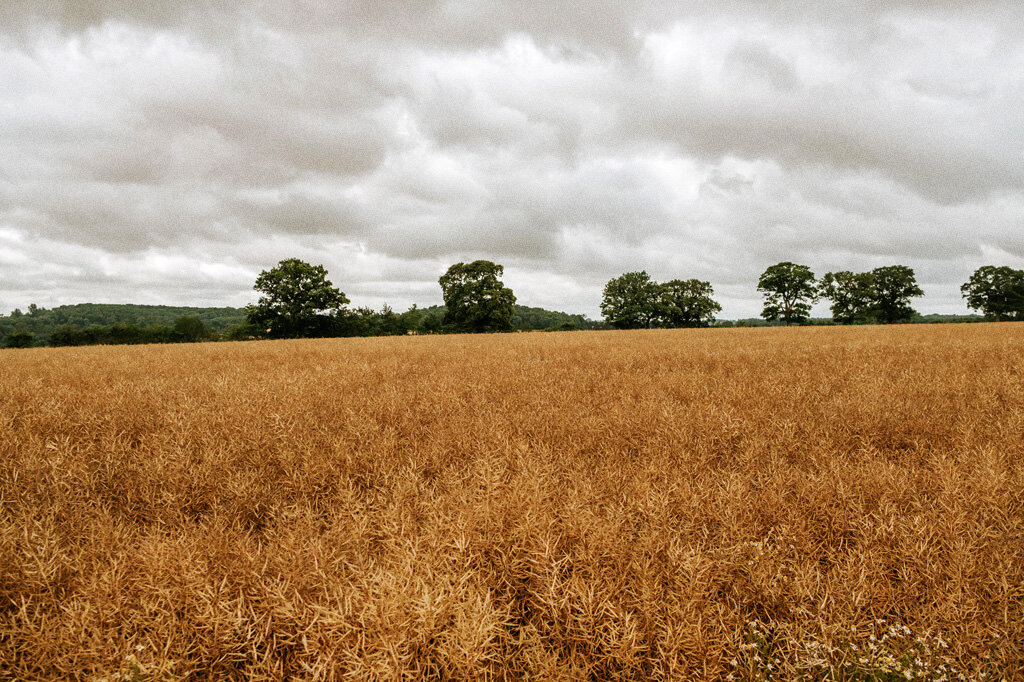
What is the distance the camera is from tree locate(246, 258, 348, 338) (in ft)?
171

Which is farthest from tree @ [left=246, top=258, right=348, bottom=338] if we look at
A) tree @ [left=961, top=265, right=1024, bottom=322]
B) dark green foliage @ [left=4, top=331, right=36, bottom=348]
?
tree @ [left=961, top=265, right=1024, bottom=322]

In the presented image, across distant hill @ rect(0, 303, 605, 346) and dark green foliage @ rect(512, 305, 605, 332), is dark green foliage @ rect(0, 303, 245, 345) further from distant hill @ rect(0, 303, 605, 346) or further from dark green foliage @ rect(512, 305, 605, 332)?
dark green foliage @ rect(512, 305, 605, 332)

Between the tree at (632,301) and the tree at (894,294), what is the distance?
38.7 metres

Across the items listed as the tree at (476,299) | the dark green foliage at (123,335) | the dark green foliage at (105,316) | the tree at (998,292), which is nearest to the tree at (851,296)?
the tree at (998,292)

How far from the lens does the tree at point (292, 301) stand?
2051 inches

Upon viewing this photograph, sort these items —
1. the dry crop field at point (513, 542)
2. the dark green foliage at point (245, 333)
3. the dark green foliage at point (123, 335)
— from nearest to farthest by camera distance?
the dry crop field at point (513, 542)
the dark green foliage at point (123, 335)
the dark green foliage at point (245, 333)

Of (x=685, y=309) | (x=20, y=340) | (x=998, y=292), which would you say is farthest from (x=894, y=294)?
(x=20, y=340)

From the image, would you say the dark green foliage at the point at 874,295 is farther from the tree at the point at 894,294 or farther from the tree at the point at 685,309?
the tree at the point at 685,309

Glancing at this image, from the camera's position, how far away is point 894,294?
252 feet

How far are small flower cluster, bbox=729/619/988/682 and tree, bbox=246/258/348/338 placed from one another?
188ft

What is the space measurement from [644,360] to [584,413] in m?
4.85

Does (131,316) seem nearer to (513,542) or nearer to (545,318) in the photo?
(545,318)

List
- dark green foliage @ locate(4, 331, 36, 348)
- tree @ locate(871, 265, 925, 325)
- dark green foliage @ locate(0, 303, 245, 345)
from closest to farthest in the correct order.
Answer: dark green foliage @ locate(4, 331, 36, 348)
tree @ locate(871, 265, 925, 325)
dark green foliage @ locate(0, 303, 245, 345)

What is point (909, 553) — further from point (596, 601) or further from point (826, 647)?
point (596, 601)
